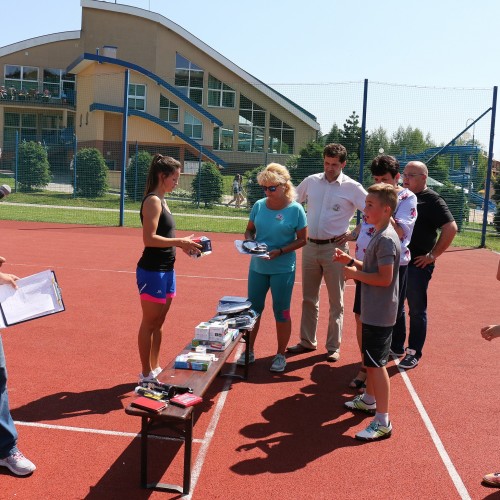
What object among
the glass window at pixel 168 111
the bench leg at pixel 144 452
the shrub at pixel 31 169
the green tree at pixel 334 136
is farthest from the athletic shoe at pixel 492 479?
the glass window at pixel 168 111

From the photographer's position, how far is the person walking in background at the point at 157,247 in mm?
5289

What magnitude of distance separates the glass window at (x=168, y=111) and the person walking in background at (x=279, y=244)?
1357 inches

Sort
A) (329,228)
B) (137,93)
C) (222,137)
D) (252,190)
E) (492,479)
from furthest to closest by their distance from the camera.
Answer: (222,137) → (137,93) → (252,190) → (329,228) → (492,479)

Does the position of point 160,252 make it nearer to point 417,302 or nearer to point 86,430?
point 86,430

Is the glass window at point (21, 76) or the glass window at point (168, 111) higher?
the glass window at point (21, 76)

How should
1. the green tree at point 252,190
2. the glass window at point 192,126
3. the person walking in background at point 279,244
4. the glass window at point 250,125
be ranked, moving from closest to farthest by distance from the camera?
1. the person walking in background at point 279,244
2. the green tree at point 252,190
3. the glass window at point 250,125
4. the glass window at point 192,126

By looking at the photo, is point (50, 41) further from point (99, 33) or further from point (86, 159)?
point (86, 159)

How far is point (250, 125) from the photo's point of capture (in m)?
39.2

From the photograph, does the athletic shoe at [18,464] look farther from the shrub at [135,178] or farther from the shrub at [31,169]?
the shrub at [31,169]

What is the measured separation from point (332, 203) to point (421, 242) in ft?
3.37

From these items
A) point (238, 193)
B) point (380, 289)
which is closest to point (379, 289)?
point (380, 289)

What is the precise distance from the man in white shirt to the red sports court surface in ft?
1.60

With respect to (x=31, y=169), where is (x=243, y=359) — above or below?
below

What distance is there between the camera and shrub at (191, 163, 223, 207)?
2530 cm
